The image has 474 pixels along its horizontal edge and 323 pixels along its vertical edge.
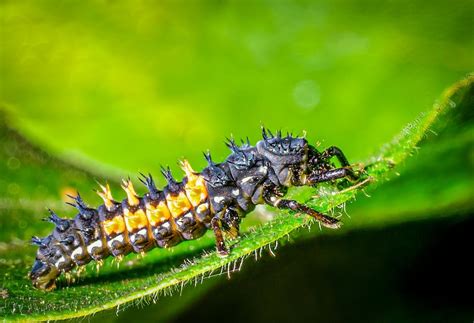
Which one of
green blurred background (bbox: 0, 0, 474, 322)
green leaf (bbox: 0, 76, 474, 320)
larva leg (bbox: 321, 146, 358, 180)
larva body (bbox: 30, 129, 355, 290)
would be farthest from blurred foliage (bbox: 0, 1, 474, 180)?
green leaf (bbox: 0, 76, 474, 320)

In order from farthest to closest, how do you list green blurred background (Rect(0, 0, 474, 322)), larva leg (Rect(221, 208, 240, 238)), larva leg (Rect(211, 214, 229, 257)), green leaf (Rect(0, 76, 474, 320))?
green blurred background (Rect(0, 0, 474, 322)) < larva leg (Rect(221, 208, 240, 238)) < larva leg (Rect(211, 214, 229, 257)) < green leaf (Rect(0, 76, 474, 320))

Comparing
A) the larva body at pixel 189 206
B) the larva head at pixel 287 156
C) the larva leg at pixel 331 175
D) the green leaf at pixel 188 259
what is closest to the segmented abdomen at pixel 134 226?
the larva body at pixel 189 206

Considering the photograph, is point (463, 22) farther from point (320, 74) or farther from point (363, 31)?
point (320, 74)

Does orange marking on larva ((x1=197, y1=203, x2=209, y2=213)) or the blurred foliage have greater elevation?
Result: the blurred foliage

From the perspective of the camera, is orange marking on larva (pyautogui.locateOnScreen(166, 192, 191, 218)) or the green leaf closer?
the green leaf

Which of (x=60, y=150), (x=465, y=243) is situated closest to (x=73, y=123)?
(x=60, y=150)

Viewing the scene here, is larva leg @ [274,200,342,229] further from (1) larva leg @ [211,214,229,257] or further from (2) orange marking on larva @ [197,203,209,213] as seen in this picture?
(2) orange marking on larva @ [197,203,209,213]

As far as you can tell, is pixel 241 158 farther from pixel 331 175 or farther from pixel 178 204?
pixel 331 175

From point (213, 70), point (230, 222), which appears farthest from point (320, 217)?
point (213, 70)
